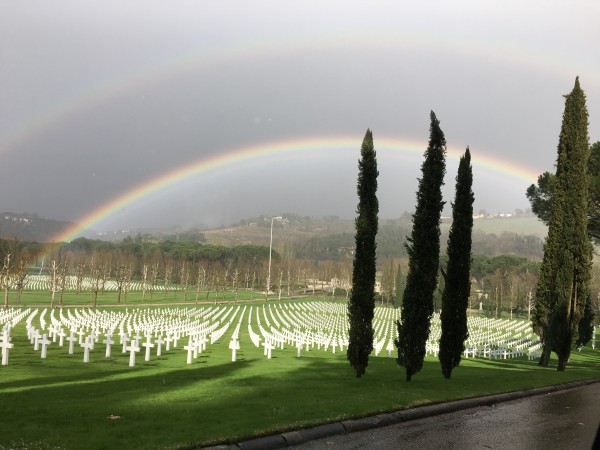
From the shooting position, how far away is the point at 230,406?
10.3m

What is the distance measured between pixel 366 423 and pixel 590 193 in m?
27.1

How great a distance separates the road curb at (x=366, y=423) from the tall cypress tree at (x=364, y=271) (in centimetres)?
428

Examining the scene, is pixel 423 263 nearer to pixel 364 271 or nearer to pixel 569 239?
pixel 364 271

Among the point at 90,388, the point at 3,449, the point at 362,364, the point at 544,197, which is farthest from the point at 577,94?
the point at 3,449

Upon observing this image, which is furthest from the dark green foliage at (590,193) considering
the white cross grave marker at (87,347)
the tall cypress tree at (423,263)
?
the white cross grave marker at (87,347)

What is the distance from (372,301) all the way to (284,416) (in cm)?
790

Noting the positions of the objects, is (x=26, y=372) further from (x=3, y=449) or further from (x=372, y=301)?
(x=372, y=301)

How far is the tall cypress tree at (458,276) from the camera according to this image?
17844 mm

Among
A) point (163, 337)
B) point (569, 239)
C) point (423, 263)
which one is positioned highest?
point (569, 239)

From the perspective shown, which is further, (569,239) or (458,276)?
(569,239)

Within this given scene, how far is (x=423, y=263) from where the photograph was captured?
642 inches

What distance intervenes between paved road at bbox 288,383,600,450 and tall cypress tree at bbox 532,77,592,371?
11519mm

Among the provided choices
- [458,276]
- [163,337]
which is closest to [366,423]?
[458,276]

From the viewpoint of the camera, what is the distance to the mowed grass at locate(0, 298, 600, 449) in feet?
26.3
